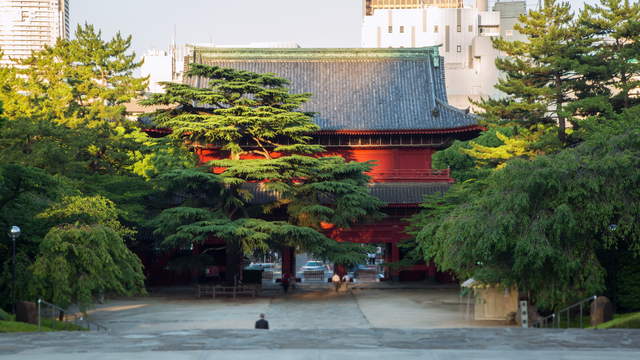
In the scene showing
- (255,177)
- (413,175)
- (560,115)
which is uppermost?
(560,115)

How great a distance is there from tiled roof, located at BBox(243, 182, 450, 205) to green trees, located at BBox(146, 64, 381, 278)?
321 centimetres

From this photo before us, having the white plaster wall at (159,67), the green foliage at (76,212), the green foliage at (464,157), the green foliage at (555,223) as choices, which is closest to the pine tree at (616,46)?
the green foliage at (464,157)

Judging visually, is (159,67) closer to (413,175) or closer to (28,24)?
(413,175)

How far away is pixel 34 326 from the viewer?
75.9ft

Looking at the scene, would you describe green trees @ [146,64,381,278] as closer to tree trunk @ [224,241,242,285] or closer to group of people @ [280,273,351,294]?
tree trunk @ [224,241,242,285]

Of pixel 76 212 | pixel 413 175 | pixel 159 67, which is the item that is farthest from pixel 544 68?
pixel 159 67

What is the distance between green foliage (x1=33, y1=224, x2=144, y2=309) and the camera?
85.5ft

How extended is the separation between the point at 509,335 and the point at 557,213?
22.7 ft

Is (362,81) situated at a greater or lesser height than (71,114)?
greater

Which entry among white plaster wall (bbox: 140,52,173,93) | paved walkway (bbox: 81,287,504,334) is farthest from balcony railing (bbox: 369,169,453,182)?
white plaster wall (bbox: 140,52,173,93)

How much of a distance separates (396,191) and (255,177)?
32.1 ft

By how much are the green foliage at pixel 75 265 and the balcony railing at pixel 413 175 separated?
20.8m

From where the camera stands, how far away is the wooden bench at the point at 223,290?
125 feet

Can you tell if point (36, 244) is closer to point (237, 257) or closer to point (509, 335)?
point (237, 257)
